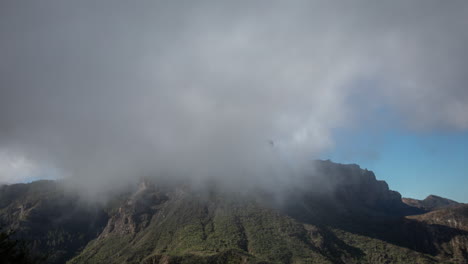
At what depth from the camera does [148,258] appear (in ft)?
504

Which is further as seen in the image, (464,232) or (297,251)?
(464,232)

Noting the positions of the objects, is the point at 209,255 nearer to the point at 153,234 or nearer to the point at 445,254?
the point at 153,234

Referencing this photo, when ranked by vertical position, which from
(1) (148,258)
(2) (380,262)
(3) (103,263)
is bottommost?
(3) (103,263)

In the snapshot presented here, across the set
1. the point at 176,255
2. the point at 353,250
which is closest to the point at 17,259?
the point at 176,255

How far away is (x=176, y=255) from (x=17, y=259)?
10345 cm

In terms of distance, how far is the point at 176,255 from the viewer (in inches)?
5782

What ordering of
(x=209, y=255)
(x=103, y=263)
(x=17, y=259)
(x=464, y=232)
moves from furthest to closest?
(x=464, y=232) < (x=103, y=263) < (x=209, y=255) < (x=17, y=259)

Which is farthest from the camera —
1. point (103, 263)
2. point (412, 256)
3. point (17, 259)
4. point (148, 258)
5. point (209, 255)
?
point (103, 263)

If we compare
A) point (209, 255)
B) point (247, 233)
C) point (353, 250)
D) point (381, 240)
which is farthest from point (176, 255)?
point (381, 240)

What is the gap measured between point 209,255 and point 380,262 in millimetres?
106725

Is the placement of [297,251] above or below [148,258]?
above

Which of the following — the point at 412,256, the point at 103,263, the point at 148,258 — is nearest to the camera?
the point at 148,258

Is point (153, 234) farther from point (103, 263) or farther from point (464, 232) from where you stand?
point (464, 232)

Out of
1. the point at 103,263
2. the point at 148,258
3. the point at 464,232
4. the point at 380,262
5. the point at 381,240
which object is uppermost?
the point at 464,232
